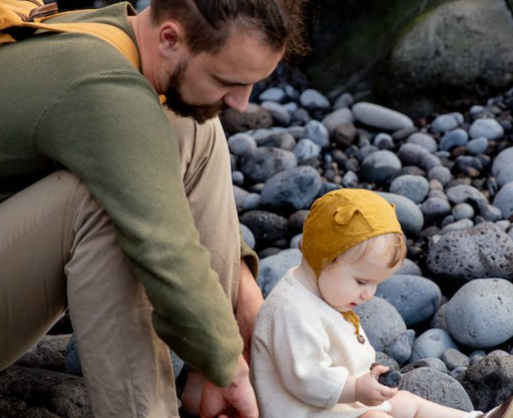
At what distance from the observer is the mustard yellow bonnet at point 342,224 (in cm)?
242

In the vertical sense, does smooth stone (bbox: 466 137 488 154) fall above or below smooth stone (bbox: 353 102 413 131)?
above

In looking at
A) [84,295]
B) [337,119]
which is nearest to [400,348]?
[84,295]

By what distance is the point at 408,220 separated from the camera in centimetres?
397

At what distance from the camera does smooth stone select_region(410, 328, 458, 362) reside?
3227 mm

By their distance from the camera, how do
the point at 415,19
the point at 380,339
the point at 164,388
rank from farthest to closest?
the point at 415,19
the point at 380,339
the point at 164,388

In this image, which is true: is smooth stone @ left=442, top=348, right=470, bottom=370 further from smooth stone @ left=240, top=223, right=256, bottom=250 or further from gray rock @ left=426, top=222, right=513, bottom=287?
smooth stone @ left=240, top=223, right=256, bottom=250

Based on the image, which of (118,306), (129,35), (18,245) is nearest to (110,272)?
(118,306)

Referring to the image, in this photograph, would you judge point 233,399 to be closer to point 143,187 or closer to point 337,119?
point 143,187

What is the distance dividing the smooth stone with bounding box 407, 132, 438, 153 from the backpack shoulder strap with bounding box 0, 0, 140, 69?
9.20 ft

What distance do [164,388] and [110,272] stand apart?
35 cm

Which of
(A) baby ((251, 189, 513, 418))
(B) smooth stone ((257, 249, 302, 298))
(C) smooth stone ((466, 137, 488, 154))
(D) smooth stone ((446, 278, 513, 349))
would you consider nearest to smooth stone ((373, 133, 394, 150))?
Answer: (C) smooth stone ((466, 137, 488, 154))

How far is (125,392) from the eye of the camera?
88.4 inches

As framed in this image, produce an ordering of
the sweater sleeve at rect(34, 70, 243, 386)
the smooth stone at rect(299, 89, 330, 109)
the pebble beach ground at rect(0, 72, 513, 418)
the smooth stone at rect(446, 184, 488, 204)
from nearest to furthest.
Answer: the sweater sleeve at rect(34, 70, 243, 386) → the pebble beach ground at rect(0, 72, 513, 418) → the smooth stone at rect(446, 184, 488, 204) → the smooth stone at rect(299, 89, 330, 109)

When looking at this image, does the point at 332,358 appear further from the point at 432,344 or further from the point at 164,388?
the point at 432,344
